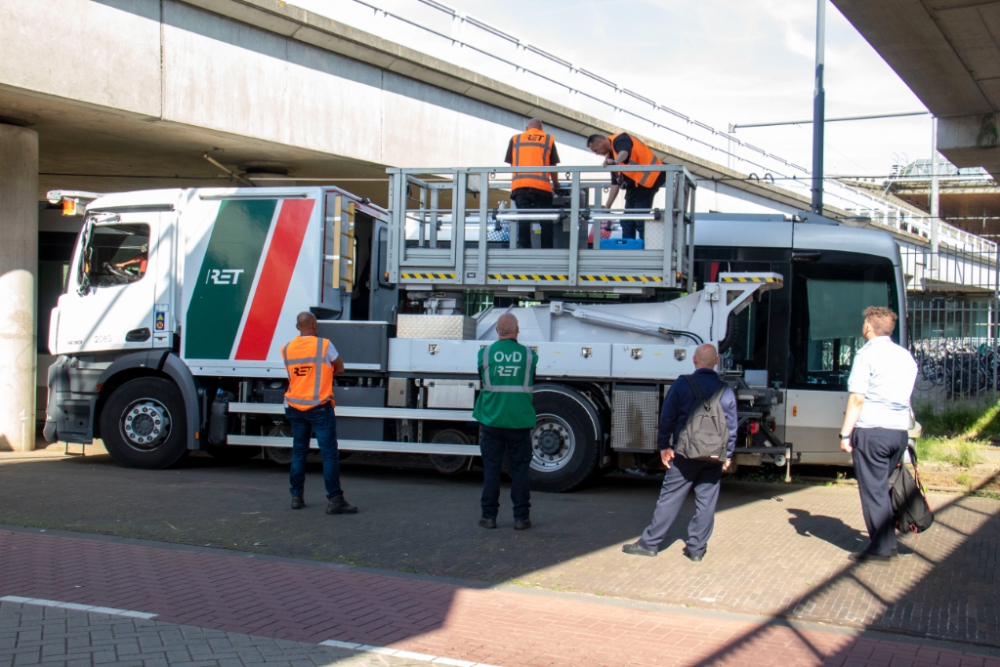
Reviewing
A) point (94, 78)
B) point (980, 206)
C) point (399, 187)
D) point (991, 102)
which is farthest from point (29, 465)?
point (980, 206)

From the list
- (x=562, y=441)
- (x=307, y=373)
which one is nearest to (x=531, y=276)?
(x=562, y=441)

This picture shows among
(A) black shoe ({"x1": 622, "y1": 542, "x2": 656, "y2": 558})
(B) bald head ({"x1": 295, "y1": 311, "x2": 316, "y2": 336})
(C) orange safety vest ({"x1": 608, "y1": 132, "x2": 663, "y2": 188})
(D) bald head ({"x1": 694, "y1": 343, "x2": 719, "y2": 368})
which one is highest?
(C) orange safety vest ({"x1": 608, "y1": 132, "x2": 663, "y2": 188})

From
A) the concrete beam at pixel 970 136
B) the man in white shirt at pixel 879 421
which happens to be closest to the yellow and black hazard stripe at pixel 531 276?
the man in white shirt at pixel 879 421

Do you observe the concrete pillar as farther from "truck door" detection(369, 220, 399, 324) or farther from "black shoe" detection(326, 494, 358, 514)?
"black shoe" detection(326, 494, 358, 514)

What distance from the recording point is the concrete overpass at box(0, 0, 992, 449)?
10.3 m

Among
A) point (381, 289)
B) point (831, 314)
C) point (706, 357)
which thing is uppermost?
point (381, 289)

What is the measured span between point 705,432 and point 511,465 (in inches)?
69.5

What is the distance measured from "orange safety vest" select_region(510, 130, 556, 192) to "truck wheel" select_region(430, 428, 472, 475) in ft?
8.69

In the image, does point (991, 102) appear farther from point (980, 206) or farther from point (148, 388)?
point (980, 206)

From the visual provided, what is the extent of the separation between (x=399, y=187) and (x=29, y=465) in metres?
5.38

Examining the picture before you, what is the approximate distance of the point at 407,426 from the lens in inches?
381

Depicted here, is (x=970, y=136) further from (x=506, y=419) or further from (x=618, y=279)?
(x=506, y=419)

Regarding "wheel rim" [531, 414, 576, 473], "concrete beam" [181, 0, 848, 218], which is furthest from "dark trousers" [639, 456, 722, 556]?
"concrete beam" [181, 0, 848, 218]

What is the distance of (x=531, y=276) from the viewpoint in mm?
9156
